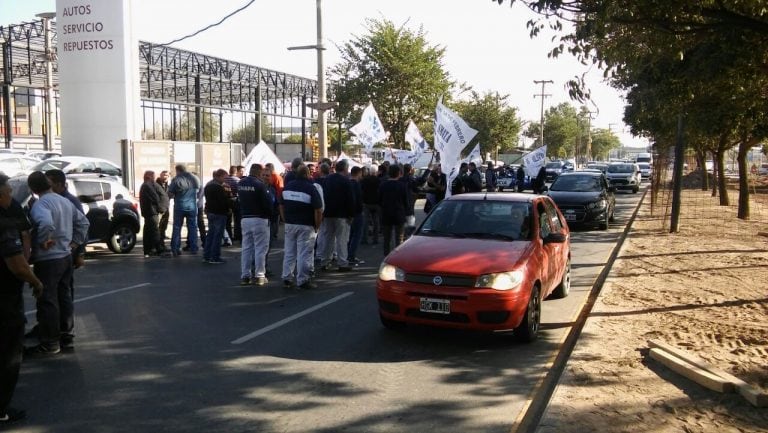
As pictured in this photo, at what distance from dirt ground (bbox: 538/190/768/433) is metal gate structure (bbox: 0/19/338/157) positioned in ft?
88.2

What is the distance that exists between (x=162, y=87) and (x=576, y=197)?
47253 mm

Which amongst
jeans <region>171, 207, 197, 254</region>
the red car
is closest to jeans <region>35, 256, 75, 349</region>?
the red car

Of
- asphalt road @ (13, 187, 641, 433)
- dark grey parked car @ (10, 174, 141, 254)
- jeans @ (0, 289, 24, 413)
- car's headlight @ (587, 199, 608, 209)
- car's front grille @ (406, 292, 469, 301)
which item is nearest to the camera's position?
jeans @ (0, 289, 24, 413)

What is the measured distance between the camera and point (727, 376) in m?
5.57

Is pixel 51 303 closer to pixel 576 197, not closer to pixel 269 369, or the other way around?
pixel 269 369

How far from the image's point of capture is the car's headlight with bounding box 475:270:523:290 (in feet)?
21.7

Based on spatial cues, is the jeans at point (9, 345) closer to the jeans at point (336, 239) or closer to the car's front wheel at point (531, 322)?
the car's front wheel at point (531, 322)

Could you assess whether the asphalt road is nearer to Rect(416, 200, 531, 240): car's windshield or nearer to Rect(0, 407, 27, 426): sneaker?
Rect(0, 407, 27, 426): sneaker

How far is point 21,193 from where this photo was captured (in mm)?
11344

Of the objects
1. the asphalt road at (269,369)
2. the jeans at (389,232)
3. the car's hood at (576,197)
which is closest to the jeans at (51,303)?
the asphalt road at (269,369)

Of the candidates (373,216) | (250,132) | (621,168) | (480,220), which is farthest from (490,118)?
(480,220)

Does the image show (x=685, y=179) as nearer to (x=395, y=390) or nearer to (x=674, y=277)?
(x=674, y=277)

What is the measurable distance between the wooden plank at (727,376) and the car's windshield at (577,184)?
13476 mm

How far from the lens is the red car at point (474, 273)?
6594mm
